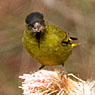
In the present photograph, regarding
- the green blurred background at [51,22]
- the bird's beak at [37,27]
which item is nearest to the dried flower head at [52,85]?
the bird's beak at [37,27]

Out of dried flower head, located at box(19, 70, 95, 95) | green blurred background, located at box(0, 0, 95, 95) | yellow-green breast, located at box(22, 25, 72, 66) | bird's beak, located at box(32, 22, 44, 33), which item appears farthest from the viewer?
green blurred background, located at box(0, 0, 95, 95)

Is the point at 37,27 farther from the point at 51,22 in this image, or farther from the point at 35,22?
the point at 51,22

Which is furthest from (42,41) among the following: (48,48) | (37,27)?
(37,27)

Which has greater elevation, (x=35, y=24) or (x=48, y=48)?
(x=35, y=24)

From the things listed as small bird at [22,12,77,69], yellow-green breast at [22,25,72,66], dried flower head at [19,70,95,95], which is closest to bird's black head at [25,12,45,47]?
small bird at [22,12,77,69]

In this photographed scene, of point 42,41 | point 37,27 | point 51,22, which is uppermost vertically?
point 37,27

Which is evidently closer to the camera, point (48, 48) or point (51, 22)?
point (48, 48)

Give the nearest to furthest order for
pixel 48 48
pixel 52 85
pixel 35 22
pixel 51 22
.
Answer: pixel 52 85
pixel 35 22
pixel 48 48
pixel 51 22

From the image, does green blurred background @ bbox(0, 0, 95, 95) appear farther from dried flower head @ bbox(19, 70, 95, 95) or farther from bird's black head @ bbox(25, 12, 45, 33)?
dried flower head @ bbox(19, 70, 95, 95)
